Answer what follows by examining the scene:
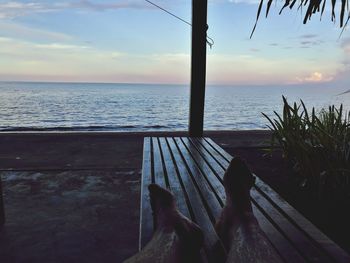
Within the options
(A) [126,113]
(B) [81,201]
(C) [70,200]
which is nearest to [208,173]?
(B) [81,201]

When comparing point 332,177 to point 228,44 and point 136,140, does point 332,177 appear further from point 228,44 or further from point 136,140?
point 228,44

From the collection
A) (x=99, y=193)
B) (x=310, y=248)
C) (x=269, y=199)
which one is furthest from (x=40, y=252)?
(x=310, y=248)

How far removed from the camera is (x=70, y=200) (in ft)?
11.6

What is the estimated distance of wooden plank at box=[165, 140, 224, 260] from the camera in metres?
1.32

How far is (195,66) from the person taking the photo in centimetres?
423

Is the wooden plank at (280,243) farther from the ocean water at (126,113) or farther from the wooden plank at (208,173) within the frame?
the ocean water at (126,113)

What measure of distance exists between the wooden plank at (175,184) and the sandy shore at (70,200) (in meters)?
0.68


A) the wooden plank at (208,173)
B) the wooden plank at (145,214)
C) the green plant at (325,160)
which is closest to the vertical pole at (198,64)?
the wooden plank at (208,173)

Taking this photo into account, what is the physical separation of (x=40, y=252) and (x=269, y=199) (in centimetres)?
175

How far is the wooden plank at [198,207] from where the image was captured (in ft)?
4.33

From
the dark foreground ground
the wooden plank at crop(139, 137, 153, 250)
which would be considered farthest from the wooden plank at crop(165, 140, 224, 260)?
the dark foreground ground

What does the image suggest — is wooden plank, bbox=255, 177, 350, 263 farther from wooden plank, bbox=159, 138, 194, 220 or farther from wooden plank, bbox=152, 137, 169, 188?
wooden plank, bbox=152, 137, 169, 188

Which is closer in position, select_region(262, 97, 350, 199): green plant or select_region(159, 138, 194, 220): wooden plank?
select_region(159, 138, 194, 220): wooden plank

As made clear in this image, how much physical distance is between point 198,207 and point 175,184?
43 centimetres
